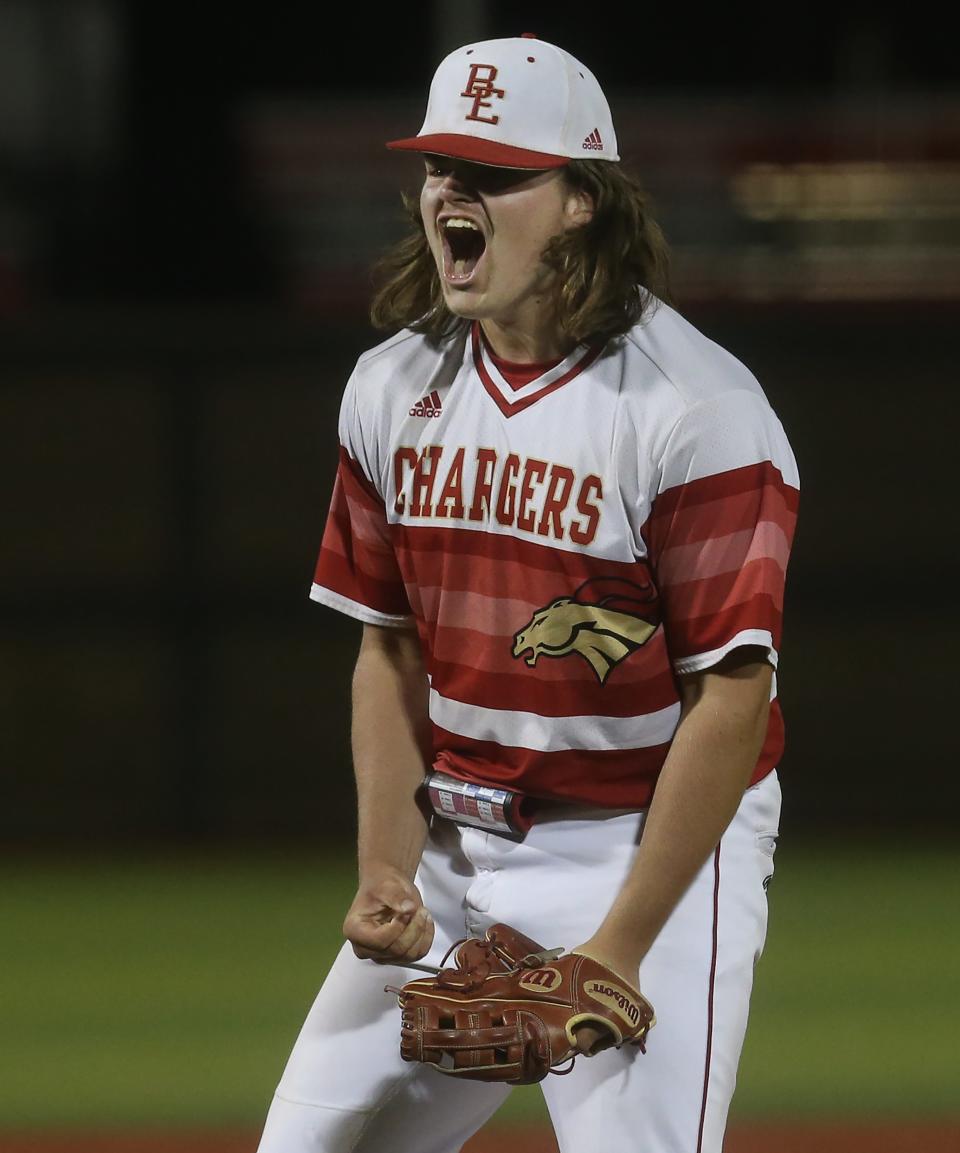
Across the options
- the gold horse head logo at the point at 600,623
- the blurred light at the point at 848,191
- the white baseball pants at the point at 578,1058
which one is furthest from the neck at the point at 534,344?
the blurred light at the point at 848,191

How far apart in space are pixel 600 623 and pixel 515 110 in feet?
2.20

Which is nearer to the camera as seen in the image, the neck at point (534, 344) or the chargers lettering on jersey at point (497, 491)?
the chargers lettering on jersey at point (497, 491)

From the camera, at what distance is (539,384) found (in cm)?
254

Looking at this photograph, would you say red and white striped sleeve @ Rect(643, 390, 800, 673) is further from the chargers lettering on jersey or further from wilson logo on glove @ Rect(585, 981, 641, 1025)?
wilson logo on glove @ Rect(585, 981, 641, 1025)

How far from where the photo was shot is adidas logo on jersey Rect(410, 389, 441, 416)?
261cm

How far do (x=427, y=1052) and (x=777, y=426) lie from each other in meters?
0.91

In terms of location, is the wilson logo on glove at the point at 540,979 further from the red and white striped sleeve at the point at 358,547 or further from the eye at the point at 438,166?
the eye at the point at 438,166

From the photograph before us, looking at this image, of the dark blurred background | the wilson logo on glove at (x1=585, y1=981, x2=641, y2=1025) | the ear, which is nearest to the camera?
the wilson logo on glove at (x1=585, y1=981, x2=641, y2=1025)

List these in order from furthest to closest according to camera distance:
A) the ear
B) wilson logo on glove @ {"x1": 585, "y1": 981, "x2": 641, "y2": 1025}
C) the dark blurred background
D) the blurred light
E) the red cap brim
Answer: the blurred light < the dark blurred background < the ear < the red cap brim < wilson logo on glove @ {"x1": 585, "y1": 981, "x2": 641, "y2": 1025}

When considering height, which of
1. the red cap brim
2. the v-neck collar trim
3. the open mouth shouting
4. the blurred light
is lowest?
the blurred light

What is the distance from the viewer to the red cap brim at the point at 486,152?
2.42m

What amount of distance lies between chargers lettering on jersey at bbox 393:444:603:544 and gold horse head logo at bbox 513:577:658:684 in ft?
0.26

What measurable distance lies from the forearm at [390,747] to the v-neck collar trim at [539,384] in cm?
45

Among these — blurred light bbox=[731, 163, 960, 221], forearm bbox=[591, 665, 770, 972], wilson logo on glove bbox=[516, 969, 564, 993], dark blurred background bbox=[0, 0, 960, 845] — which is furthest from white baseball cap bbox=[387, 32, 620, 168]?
blurred light bbox=[731, 163, 960, 221]
